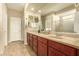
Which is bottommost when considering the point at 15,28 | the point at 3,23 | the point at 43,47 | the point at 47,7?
the point at 43,47

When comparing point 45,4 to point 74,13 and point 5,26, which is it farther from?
point 5,26

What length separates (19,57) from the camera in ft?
5.94

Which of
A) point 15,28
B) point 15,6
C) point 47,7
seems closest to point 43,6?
point 47,7

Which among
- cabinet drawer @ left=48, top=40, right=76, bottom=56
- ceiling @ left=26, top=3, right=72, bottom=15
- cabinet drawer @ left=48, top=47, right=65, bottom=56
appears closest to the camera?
cabinet drawer @ left=48, top=40, right=76, bottom=56

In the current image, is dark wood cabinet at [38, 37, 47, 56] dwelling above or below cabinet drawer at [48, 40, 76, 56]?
below

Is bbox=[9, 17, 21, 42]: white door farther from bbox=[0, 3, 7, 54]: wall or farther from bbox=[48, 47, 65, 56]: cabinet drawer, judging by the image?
bbox=[48, 47, 65, 56]: cabinet drawer

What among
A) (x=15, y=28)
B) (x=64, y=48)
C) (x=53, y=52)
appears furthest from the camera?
(x=15, y=28)

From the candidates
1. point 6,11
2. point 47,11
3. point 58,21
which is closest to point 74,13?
point 58,21

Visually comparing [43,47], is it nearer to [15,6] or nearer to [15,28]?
[15,28]

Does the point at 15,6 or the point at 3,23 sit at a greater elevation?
the point at 15,6

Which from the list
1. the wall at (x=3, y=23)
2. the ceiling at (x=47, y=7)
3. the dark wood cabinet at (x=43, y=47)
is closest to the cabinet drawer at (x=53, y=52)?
the dark wood cabinet at (x=43, y=47)

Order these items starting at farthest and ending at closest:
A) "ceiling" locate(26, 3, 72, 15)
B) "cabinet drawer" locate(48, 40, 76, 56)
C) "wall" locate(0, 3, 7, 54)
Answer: "wall" locate(0, 3, 7, 54), "ceiling" locate(26, 3, 72, 15), "cabinet drawer" locate(48, 40, 76, 56)

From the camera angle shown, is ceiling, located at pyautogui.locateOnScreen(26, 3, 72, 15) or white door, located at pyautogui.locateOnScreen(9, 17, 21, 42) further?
white door, located at pyautogui.locateOnScreen(9, 17, 21, 42)

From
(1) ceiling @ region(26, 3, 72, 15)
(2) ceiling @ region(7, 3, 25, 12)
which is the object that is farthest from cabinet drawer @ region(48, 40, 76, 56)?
(2) ceiling @ region(7, 3, 25, 12)
